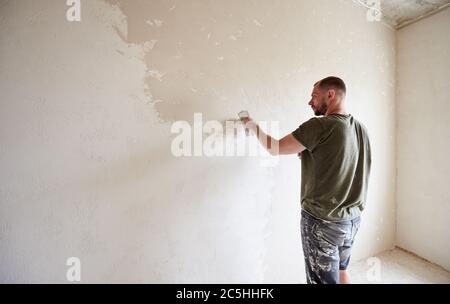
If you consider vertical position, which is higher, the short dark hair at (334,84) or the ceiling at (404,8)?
the ceiling at (404,8)

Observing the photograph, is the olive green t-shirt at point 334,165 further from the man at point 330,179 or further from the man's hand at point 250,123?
the man's hand at point 250,123

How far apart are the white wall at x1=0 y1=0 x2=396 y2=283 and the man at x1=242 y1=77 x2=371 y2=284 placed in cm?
42

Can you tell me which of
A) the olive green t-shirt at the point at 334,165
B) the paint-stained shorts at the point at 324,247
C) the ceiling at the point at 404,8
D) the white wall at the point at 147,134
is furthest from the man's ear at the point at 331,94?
the ceiling at the point at 404,8

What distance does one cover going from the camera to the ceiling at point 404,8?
2.08 m

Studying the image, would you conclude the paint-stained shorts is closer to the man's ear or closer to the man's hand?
the man's hand

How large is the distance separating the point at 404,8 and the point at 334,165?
2.00m

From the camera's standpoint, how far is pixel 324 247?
129 cm

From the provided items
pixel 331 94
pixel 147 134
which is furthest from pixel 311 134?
pixel 147 134

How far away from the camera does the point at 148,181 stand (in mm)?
1376

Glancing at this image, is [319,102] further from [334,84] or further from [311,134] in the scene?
[311,134]

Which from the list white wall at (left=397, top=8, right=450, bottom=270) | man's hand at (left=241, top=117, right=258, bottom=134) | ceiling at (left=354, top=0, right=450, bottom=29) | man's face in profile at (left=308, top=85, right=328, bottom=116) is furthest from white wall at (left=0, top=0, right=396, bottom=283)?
white wall at (left=397, top=8, right=450, bottom=270)

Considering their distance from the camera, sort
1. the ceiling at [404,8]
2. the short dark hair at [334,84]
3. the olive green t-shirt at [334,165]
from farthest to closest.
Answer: the ceiling at [404,8]
the short dark hair at [334,84]
the olive green t-shirt at [334,165]

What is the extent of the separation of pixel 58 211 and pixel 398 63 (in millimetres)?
3261
